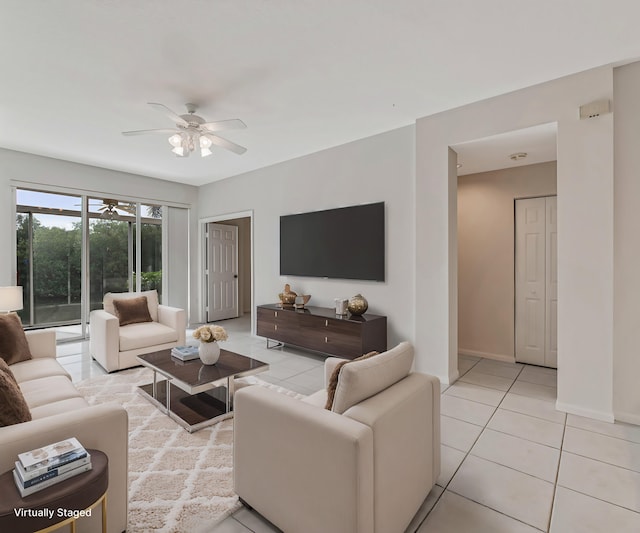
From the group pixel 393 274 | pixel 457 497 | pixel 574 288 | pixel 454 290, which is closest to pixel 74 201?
pixel 393 274

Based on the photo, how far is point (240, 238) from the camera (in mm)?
7809

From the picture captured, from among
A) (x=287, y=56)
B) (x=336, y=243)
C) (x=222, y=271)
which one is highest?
(x=287, y=56)

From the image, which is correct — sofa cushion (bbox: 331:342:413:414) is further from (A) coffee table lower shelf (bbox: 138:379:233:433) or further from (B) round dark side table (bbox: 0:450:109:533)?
(A) coffee table lower shelf (bbox: 138:379:233:433)

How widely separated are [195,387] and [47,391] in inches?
35.1

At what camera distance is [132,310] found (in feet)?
14.4

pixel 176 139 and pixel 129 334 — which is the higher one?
pixel 176 139

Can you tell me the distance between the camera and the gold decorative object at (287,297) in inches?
190

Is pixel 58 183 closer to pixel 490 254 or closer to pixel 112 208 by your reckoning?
pixel 112 208

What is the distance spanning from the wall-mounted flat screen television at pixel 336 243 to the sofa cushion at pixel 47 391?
2.97 m

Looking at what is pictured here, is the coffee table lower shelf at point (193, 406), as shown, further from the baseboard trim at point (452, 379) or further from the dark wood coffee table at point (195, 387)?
the baseboard trim at point (452, 379)

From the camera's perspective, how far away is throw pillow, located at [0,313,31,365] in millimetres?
2674

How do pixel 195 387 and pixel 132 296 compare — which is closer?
pixel 195 387

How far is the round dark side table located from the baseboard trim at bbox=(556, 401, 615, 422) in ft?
10.7

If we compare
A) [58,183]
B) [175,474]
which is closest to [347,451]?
[175,474]
